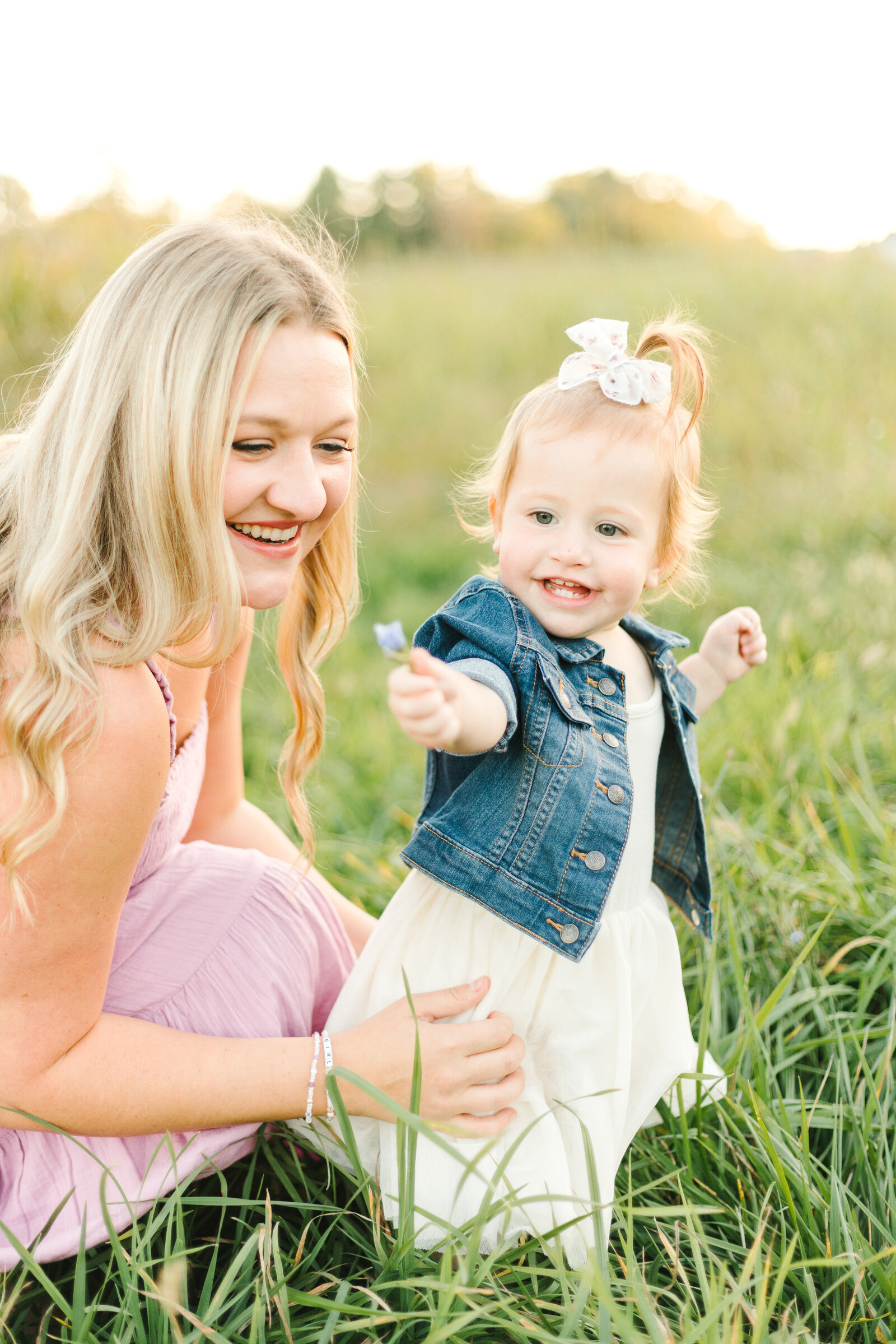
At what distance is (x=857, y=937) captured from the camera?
2.14m

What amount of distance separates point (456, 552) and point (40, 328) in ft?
9.43

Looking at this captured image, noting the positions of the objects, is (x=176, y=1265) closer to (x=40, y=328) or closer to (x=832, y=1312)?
(x=832, y=1312)

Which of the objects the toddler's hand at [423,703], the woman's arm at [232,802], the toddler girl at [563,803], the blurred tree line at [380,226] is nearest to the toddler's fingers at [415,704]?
the toddler's hand at [423,703]

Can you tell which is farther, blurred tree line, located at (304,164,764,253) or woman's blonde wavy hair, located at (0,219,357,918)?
blurred tree line, located at (304,164,764,253)

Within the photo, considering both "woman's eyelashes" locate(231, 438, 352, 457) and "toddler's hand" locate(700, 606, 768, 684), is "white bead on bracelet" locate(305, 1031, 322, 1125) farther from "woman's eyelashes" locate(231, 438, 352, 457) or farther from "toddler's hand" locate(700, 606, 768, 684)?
"toddler's hand" locate(700, 606, 768, 684)

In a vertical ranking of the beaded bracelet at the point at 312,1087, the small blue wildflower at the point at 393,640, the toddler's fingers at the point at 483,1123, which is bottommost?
the toddler's fingers at the point at 483,1123

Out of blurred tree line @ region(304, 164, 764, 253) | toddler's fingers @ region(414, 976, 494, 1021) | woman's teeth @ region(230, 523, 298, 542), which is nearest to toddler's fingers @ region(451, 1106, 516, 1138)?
toddler's fingers @ region(414, 976, 494, 1021)

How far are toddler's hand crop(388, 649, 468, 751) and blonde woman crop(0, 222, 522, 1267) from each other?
1.28 feet

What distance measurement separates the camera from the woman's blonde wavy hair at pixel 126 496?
4.06 feet

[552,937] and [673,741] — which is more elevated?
[673,741]

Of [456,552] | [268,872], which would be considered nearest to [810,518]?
[456,552]

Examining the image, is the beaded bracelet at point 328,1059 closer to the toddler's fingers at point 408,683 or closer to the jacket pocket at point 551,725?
the jacket pocket at point 551,725

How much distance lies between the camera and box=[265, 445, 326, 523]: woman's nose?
139 cm

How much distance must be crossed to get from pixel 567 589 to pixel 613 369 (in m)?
0.35
